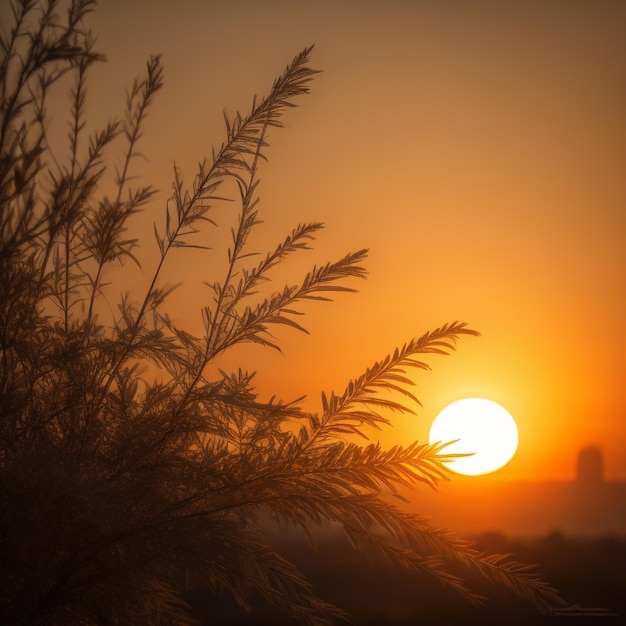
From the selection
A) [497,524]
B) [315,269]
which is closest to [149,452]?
[315,269]

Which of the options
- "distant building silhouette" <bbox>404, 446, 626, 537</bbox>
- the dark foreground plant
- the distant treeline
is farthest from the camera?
"distant building silhouette" <bbox>404, 446, 626, 537</bbox>

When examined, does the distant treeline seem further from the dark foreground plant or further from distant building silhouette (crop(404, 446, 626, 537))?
the dark foreground plant

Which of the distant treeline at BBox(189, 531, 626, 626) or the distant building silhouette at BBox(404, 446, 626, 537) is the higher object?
the distant building silhouette at BBox(404, 446, 626, 537)

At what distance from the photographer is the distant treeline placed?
76.8 inches

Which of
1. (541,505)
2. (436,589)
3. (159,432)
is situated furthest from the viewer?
(541,505)

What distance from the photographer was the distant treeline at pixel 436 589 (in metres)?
1.95

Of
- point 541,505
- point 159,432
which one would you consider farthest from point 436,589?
point 159,432

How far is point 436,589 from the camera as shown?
2070mm

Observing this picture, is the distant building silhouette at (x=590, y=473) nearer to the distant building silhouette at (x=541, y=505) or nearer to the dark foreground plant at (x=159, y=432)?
the distant building silhouette at (x=541, y=505)

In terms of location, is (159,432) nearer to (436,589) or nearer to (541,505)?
(436,589)

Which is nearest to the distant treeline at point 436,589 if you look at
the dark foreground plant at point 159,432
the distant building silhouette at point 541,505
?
the distant building silhouette at point 541,505

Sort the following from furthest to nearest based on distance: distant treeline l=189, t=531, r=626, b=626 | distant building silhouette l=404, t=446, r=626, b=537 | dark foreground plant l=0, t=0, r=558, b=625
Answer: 1. distant building silhouette l=404, t=446, r=626, b=537
2. distant treeline l=189, t=531, r=626, b=626
3. dark foreground plant l=0, t=0, r=558, b=625

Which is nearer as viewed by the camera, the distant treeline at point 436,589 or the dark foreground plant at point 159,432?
the dark foreground plant at point 159,432

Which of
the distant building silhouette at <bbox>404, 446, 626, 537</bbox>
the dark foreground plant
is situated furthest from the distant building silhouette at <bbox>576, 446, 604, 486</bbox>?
the dark foreground plant
